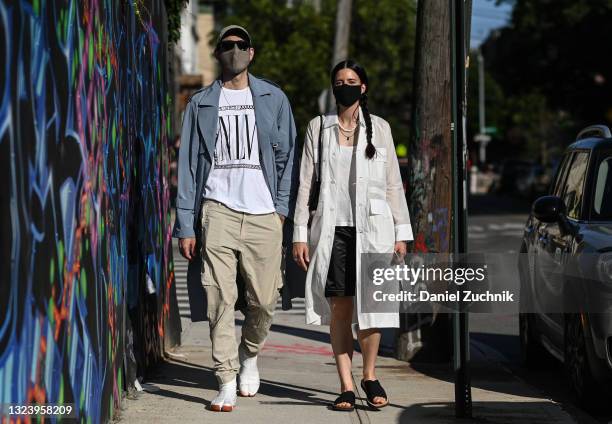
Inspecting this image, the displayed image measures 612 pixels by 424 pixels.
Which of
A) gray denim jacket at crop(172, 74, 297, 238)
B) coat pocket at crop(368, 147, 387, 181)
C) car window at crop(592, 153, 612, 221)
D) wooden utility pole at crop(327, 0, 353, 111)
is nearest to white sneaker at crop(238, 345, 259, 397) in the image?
gray denim jacket at crop(172, 74, 297, 238)

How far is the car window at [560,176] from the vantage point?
905 centimetres

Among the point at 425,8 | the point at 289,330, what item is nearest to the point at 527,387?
the point at 425,8

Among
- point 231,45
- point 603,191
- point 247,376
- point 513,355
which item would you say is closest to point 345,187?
point 231,45

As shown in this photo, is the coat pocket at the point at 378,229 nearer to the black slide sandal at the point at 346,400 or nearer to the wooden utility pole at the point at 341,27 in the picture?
the black slide sandal at the point at 346,400

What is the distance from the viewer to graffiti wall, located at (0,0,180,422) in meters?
3.90

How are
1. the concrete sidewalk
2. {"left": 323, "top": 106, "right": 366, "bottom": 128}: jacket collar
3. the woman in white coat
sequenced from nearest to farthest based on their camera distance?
1. the concrete sidewalk
2. the woman in white coat
3. {"left": 323, "top": 106, "right": 366, "bottom": 128}: jacket collar

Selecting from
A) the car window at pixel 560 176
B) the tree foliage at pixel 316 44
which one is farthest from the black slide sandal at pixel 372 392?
the tree foliage at pixel 316 44

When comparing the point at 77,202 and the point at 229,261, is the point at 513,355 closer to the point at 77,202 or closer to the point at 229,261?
the point at 229,261

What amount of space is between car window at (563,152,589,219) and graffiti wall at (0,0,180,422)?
2.77 meters

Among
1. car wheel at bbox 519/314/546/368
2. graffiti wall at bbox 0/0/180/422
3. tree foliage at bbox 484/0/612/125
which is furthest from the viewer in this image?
tree foliage at bbox 484/0/612/125

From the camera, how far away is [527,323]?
915cm

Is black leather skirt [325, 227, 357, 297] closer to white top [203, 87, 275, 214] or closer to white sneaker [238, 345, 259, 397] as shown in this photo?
white top [203, 87, 275, 214]

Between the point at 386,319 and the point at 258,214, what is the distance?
904mm

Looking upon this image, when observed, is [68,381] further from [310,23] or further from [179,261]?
[310,23]
